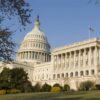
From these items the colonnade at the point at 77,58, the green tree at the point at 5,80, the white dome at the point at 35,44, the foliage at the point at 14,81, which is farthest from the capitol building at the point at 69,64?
the foliage at the point at 14,81

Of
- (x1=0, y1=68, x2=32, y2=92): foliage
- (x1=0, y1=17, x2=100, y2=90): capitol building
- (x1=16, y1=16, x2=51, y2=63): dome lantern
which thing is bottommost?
(x1=0, y1=68, x2=32, y2=92): foliage

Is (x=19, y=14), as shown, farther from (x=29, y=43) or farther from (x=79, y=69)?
(x=29, y=43)

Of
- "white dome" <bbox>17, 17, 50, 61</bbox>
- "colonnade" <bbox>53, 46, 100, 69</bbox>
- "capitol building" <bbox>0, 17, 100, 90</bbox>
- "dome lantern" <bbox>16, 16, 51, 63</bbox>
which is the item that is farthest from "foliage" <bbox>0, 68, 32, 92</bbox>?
"white dome" <bbox>17, 17, 50, 61</bbox>

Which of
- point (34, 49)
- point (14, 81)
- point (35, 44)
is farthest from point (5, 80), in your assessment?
point (35, 44)

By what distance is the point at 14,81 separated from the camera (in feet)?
292

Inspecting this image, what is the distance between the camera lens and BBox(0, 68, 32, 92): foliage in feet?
282

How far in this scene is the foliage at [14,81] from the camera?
8600cm

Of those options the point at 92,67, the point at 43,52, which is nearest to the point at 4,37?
the point at 92,67

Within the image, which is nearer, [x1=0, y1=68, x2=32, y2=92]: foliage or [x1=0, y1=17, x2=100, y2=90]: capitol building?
[x1=0, y1=68, x2=32, y2=92]: foliage

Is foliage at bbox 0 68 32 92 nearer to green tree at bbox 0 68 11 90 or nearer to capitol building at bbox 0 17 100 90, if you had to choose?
green tree at bbox 0 68 11 90

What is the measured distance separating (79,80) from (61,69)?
28.6 m

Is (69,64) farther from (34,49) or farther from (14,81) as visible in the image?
(34,49)

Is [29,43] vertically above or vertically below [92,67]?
above

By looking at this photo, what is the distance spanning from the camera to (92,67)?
115 metres
